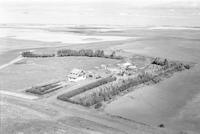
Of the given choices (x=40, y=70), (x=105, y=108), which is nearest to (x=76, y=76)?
(x=40, y=70)

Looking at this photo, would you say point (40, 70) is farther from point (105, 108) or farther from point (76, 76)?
point (105, 108)

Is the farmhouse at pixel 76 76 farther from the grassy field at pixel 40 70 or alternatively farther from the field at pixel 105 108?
the grassy field at pixel 40 70

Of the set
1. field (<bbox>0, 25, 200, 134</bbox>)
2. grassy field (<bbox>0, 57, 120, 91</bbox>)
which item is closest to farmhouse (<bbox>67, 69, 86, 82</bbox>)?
field (<bbox>0, 25, 200, 134</bbox>)

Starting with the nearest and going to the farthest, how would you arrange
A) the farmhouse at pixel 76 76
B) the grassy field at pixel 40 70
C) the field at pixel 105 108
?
the field at pixel 105 108
the farmhouse at pixel 76 76
the grassy field at pixel 40 70

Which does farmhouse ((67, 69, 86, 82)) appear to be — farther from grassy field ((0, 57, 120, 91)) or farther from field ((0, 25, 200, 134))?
grassy field ((0, 57, 120, 91))

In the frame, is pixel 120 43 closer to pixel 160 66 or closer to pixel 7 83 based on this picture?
pixel 160 66

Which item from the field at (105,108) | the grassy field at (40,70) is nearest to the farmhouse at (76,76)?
the field at (105,108)

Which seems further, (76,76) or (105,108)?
(76,76)

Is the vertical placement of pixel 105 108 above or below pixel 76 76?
below

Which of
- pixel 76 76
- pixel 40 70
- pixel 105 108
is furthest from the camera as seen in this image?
pixel 40 70
